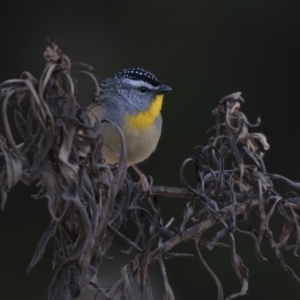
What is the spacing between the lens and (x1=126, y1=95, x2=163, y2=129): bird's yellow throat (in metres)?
2.37

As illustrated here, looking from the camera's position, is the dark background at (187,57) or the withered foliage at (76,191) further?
the dark background at (187,57)

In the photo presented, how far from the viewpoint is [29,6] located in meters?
4.73

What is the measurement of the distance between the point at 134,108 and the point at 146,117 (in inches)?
1.7

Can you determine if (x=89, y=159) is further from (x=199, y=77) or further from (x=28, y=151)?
A: (x=199, y=77)

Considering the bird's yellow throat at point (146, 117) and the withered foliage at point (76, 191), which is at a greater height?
the withered foliage at point (76, 191)

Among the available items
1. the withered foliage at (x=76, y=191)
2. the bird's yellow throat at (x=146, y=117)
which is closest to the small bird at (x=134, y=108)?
the bird's yellow throat at (x=146, y=117)

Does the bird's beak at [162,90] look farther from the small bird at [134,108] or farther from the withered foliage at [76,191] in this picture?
the withered foliage at [76,191]

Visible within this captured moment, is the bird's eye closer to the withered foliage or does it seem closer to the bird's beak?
the bird's beak

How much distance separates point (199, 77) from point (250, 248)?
101cm

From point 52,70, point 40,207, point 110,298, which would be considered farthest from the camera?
point 40,207

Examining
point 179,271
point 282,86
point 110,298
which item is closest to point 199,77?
point 282,86

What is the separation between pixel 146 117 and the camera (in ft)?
7.95

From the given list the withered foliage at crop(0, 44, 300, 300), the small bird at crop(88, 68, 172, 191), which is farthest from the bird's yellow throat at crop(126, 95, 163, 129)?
the withered foliage at crop(0, 44, 300, 300)

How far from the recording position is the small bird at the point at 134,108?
2.33 m
